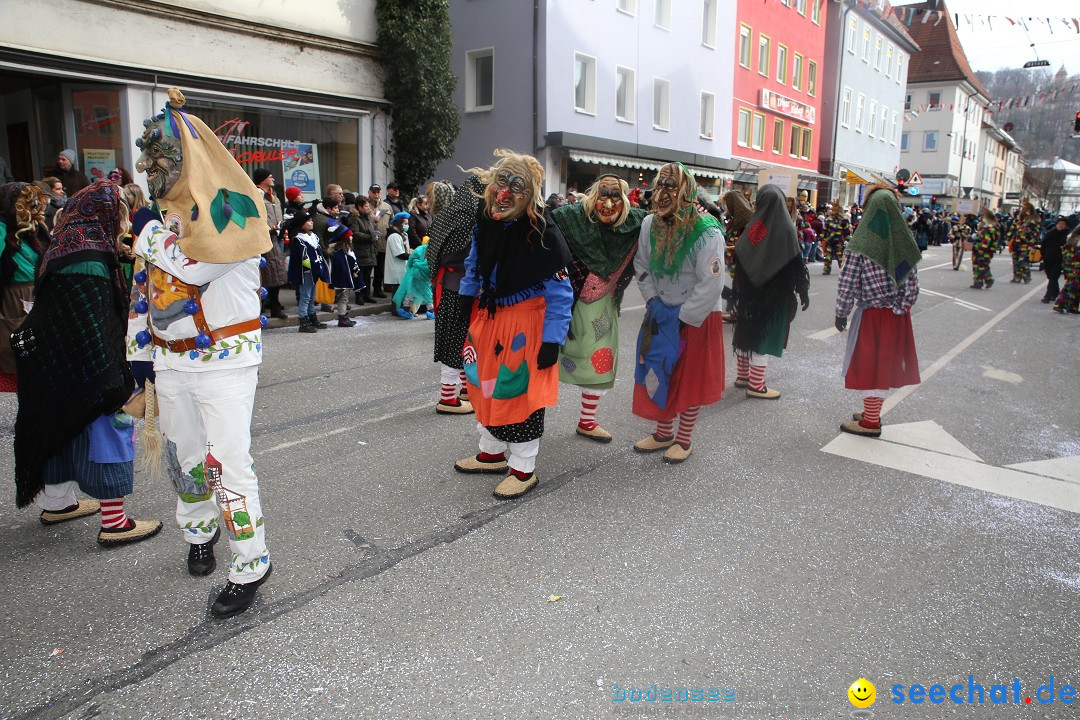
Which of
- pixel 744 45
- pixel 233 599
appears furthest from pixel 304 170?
pixel 744 45

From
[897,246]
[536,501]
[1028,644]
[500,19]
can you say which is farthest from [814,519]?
[500,19]

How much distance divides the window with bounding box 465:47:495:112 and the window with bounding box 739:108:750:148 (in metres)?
12.6

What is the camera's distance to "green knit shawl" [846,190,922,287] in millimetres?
5418

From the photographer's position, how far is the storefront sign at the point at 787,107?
102 ft

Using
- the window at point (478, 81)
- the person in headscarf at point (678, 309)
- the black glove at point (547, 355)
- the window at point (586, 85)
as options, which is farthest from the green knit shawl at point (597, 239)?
the window at point (478, 81)

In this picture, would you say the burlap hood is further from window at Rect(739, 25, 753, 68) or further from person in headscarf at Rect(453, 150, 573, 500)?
window at Rect(739, 25, 753, 68)

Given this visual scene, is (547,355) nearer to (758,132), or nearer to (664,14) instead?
(664,14)

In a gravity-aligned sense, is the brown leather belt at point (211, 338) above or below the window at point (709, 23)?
below

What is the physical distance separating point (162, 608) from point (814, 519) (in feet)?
10.6

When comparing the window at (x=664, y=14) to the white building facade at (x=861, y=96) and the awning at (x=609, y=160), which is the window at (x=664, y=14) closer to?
the awning at (x=609, y=160)

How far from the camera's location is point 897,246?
17.8 feet

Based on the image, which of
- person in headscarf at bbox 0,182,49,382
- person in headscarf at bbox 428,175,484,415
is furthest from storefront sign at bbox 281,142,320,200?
person in headscarf at bbox 0,182,49,382

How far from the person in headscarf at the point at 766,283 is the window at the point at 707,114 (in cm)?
2200

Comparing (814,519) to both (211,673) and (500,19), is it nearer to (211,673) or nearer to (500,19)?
(211,673)
